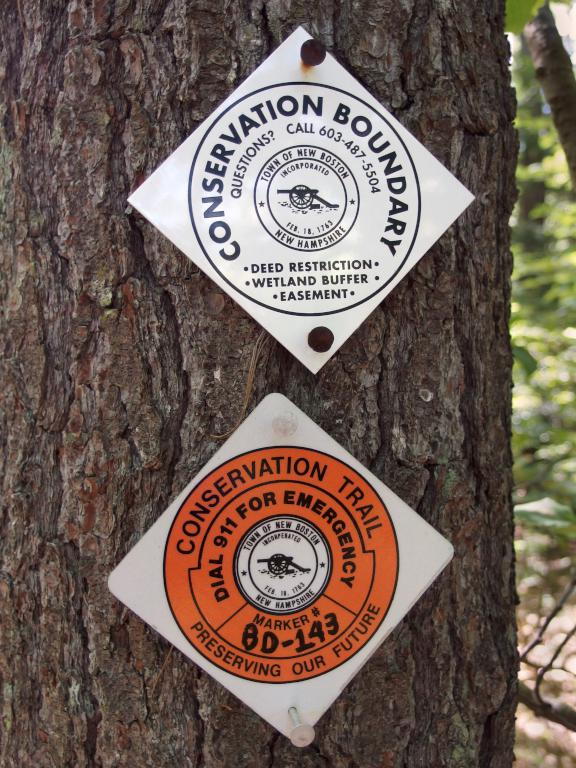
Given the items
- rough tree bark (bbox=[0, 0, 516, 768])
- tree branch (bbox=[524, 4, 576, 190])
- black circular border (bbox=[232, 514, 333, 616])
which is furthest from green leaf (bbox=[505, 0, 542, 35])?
black circular border (bbox=[232, 514, 333, 616])

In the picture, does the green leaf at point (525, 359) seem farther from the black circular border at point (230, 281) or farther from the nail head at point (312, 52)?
the nail head at point (312, 52)

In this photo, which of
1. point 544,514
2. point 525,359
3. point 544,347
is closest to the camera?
point 525,359

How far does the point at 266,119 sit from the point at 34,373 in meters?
0.51

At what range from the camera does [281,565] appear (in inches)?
38.3

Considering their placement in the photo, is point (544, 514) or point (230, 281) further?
point (544, 514)

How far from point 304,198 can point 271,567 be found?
0.53m

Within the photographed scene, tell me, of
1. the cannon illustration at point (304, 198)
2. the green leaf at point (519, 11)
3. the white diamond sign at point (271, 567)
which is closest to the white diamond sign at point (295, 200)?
the cannon illustration at point (304, 198)

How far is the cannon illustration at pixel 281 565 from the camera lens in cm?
97

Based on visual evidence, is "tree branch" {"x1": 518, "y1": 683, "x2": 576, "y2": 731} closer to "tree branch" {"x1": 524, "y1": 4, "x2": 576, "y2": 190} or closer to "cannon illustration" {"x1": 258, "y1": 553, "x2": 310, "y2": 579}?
"cannon illustration" {"x1": 258, "y1": 553, "x2": 310, "y2": 579}

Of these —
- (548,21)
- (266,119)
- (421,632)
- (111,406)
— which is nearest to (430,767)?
(421,632)

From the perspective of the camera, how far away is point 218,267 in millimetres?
944

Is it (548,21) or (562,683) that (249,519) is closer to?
(548,21)

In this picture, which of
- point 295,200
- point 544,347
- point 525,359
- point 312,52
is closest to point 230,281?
point 295,200

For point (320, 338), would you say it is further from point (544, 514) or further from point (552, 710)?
point (544, 514)
